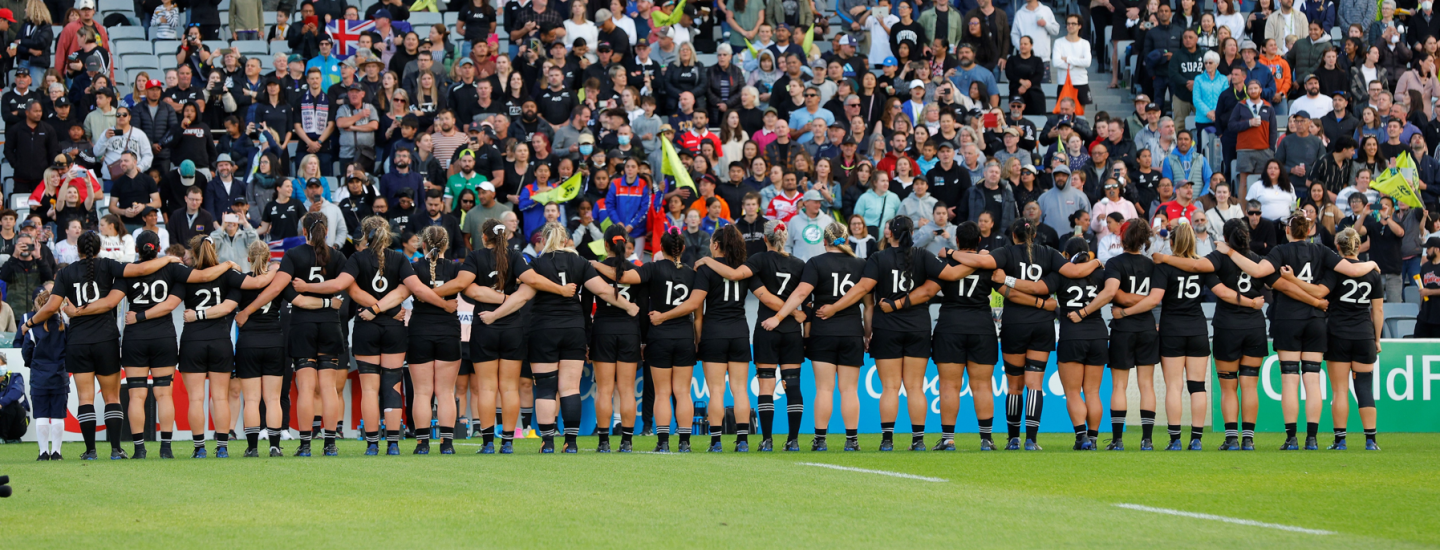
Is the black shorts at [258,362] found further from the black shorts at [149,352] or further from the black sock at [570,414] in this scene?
the black sock at [570,414]

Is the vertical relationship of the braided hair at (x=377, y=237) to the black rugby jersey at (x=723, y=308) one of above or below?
above

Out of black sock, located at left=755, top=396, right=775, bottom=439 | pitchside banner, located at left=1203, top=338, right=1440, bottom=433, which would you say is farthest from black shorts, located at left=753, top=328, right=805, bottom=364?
pitchside banner, located at left=1203, top=338, right=1440, bottom=433

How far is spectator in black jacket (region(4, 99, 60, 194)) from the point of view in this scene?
66.5ft

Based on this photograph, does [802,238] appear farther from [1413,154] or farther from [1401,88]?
[1401,88]

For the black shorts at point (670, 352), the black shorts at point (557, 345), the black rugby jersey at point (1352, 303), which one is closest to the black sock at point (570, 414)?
the black shorts at point (557, 345)

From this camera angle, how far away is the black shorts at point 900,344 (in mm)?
12750

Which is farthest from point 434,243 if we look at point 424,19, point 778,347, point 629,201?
point 424,19

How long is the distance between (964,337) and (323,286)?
5.14m

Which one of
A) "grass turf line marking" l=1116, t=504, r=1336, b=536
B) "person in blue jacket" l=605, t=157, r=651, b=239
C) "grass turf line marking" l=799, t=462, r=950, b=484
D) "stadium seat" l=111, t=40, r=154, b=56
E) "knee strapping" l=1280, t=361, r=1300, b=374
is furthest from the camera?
"stadium seat" l=111, t=40, r=154, b=56

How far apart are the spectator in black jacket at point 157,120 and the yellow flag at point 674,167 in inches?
252

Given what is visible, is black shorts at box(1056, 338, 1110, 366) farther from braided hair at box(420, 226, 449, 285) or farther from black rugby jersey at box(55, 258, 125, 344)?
black rugby jersey at box(55, 258, 125, 344)

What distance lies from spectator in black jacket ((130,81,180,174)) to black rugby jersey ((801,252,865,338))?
11.2 meters

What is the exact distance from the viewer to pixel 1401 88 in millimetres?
23203

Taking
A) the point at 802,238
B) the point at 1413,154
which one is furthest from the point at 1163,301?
the point at 1413,154
